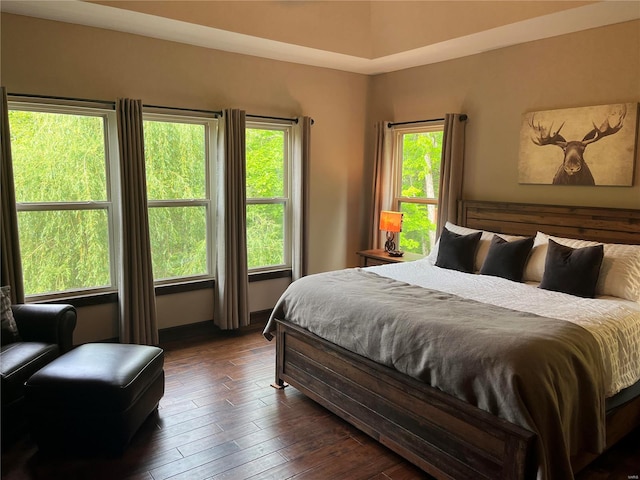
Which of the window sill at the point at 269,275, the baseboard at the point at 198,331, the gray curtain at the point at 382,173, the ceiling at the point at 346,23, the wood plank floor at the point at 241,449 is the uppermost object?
the ceiling at the point at 346,23

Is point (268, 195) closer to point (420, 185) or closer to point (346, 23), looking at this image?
point (420, 185)

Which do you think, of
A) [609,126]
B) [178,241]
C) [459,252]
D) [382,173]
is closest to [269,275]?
[178,241]

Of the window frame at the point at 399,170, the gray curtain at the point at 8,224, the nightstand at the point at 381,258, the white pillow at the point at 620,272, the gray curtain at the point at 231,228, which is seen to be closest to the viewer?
the white pillow at the point at 620,272

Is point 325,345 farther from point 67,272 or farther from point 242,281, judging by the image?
point 67,272

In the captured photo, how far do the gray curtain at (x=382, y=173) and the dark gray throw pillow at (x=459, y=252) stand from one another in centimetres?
132

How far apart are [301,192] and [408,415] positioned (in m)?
2.77

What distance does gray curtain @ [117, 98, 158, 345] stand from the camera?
3.70 meters

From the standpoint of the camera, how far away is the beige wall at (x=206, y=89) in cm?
345

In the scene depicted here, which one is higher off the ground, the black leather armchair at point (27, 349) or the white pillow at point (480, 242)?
the white pillow at point (480, 242)

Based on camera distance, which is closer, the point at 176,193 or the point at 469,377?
the point at 469,377

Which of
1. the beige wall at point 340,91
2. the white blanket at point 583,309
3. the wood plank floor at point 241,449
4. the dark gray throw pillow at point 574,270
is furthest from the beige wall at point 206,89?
the dark gray throw pillow at point 574,270

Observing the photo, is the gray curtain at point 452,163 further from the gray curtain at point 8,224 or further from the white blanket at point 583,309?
the gray curtain at point 8,224

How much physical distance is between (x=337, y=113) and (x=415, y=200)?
49.3 inches

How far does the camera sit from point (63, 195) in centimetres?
366
